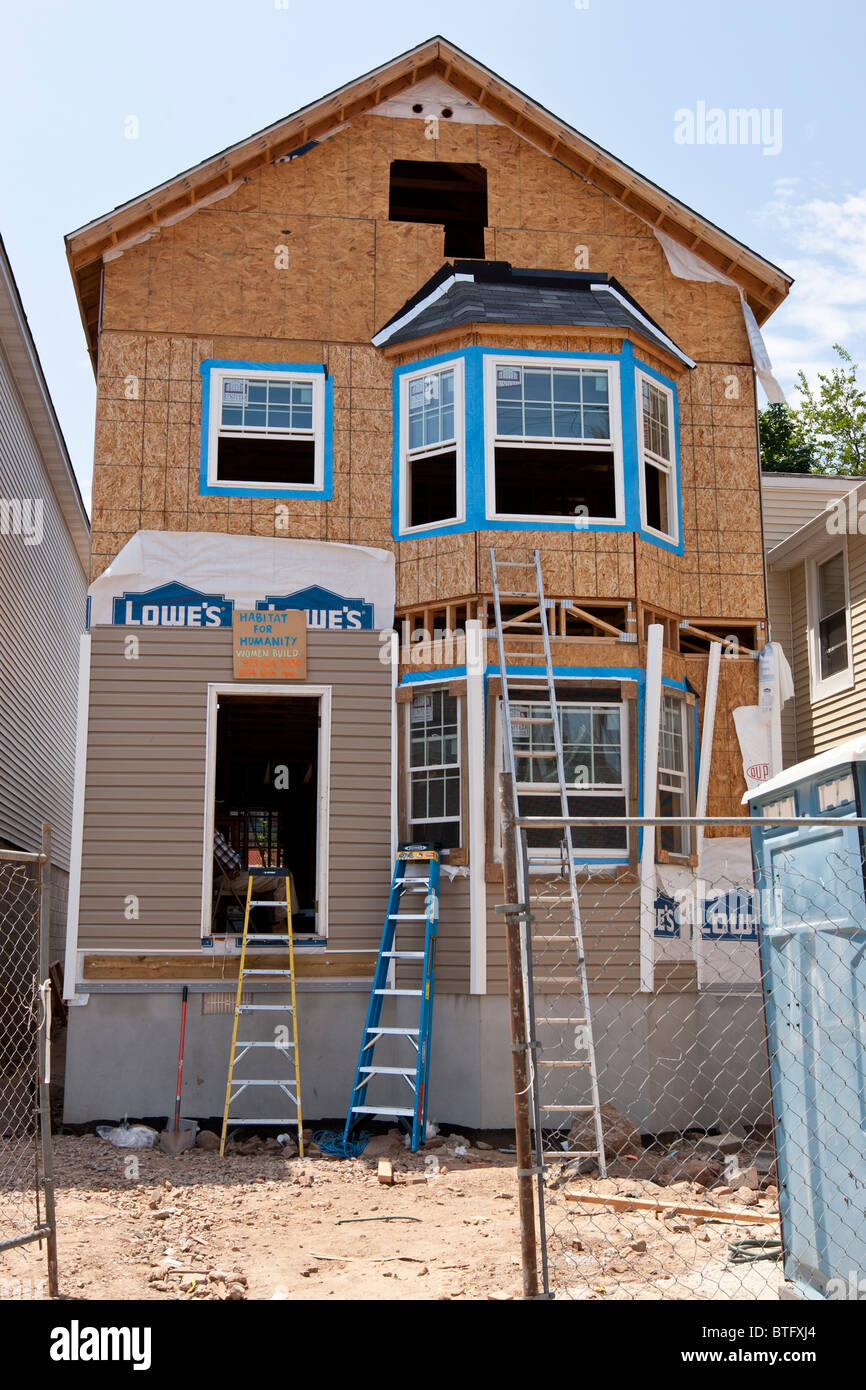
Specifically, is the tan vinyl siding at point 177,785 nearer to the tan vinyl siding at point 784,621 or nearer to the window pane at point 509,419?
the window pane at point 509,419

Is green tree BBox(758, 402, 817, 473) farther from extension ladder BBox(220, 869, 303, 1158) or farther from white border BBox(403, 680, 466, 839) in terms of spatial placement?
extension ladder BBox(220, 869, 303, 1158)

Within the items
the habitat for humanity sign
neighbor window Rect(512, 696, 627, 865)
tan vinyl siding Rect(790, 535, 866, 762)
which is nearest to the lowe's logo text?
the habitat for humanity sign

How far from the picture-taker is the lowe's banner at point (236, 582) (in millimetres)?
12586

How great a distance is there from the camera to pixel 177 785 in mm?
12273

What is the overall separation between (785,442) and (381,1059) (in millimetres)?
27519

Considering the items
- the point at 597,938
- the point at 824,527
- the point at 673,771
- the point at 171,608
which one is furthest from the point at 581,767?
the point at 824,527

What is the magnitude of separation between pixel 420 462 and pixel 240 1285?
385 inches

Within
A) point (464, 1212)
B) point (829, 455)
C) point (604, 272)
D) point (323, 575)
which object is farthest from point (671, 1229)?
point (829, 455)

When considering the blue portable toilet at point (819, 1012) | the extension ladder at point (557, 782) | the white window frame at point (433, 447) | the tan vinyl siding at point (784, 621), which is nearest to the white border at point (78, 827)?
the white window frame at point (433, 447)

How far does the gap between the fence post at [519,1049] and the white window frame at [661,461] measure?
8.51 m

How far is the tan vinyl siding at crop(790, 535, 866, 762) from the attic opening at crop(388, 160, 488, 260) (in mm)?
6616

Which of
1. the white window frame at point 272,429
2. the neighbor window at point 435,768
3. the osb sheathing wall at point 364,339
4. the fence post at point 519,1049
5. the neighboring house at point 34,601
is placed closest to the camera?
the fence post at point 519,1049

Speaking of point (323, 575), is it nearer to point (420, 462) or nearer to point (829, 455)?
point (420, 462)

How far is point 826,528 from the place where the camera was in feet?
54.1
